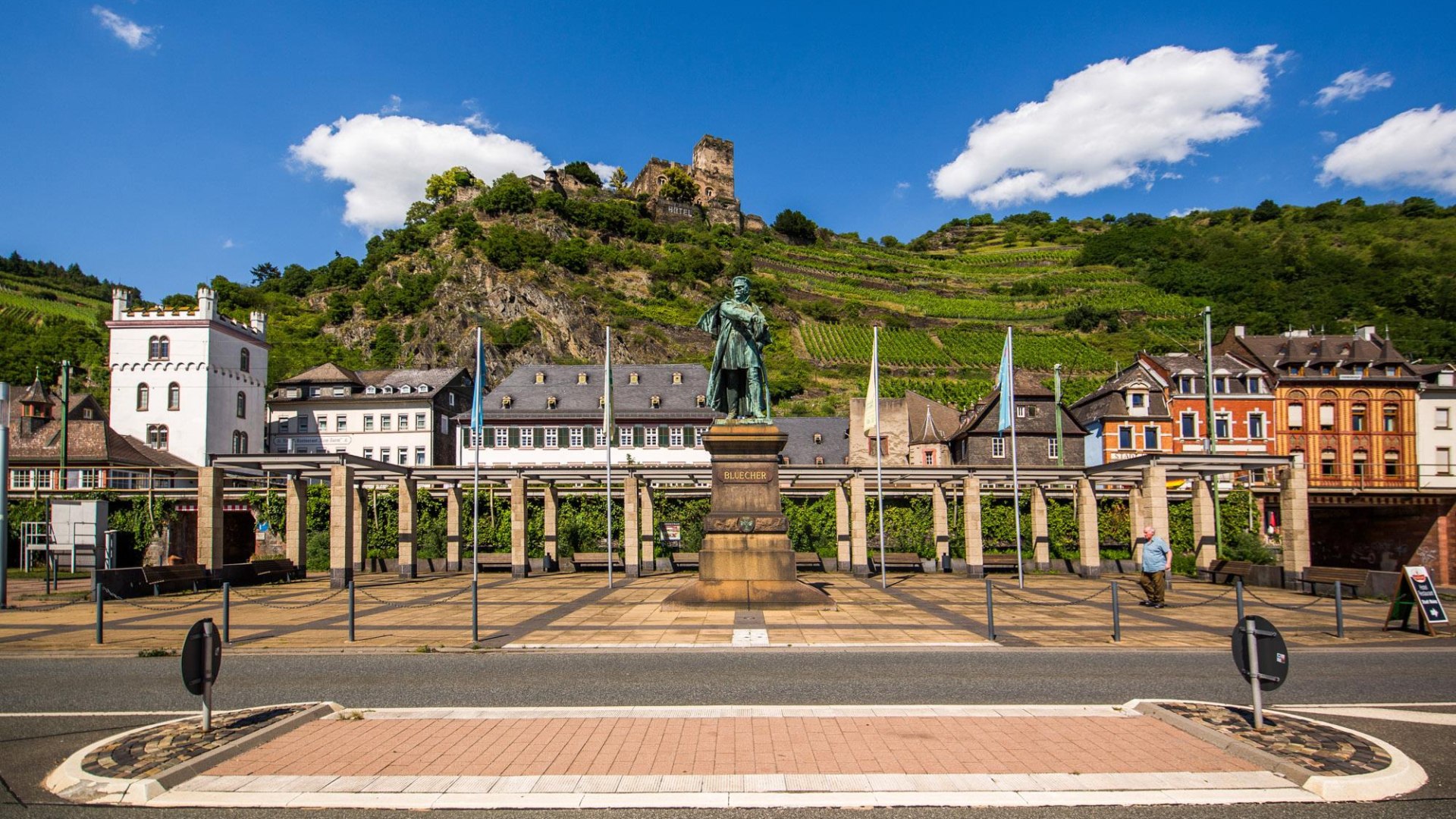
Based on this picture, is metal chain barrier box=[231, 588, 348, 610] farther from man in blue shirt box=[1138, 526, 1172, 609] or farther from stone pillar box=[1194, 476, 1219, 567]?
stone pillar box=[1194, 476, 1219, 567]

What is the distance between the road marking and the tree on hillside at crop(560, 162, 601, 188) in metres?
178

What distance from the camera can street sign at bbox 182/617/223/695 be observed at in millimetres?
7191

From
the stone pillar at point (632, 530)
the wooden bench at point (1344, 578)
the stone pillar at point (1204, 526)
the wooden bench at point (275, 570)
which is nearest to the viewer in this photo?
the wooden bench at point (1344, 578)

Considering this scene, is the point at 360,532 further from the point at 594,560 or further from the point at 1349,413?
the point at 1349,413

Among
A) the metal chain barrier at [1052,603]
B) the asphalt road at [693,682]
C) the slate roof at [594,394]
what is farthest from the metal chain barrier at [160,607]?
the slate roof at [594,394]

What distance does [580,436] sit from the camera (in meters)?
62.1

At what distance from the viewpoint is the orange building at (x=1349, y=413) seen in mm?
56031

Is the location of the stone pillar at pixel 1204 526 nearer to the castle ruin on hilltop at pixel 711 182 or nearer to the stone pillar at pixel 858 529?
the stone pillar at pixel 858 529

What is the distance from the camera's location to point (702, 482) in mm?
34312

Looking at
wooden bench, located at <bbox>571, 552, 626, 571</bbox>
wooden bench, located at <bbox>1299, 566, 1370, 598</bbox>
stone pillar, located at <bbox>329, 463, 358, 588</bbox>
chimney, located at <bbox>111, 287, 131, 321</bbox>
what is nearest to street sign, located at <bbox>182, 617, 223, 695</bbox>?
stone pillar, located at <bbox>329, 463, 358, 588</bbox>

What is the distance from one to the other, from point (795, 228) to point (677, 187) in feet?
87.8

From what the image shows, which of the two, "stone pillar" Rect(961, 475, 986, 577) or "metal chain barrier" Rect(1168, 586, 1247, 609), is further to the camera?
"stone pillar" Rect(961, 475, 986, 577)

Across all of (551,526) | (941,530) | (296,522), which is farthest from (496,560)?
(941,530)

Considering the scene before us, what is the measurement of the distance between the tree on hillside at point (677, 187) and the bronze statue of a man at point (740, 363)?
552ft
